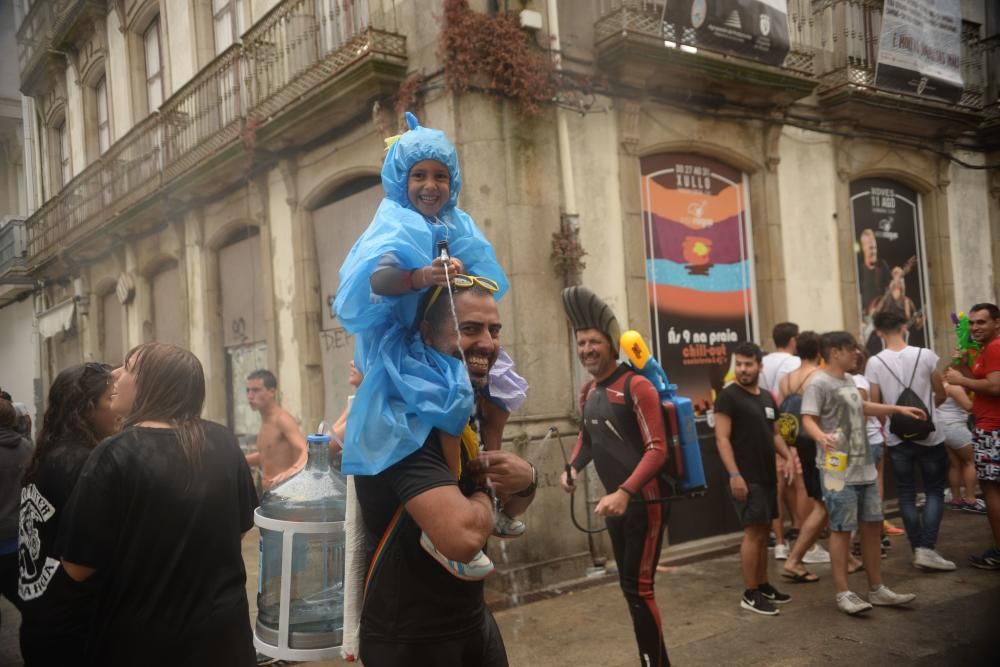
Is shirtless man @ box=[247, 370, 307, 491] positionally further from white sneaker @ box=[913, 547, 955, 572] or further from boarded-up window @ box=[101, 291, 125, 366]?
boarded-up window @ box=[101, 291, 125, 366]

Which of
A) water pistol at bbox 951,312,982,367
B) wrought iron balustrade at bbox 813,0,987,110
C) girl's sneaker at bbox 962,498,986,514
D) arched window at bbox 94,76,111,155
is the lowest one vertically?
girl's sneaker at bbox 962,498,986,514

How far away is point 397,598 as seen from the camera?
195 centimetres

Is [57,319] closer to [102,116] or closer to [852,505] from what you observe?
[102,116]

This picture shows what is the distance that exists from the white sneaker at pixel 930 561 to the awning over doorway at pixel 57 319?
16.4m

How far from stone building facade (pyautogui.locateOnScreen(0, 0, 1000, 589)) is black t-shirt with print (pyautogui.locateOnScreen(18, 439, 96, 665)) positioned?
4290 millimetres

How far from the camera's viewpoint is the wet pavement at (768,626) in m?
4.87

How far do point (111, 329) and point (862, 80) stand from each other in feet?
48.3

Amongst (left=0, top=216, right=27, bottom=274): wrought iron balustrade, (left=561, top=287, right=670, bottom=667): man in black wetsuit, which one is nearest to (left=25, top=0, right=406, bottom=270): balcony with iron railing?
(left=0, top=216, right=27, bottom=274): wrought iron balustrade

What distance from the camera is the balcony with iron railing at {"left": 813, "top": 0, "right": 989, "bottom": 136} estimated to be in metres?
10.1

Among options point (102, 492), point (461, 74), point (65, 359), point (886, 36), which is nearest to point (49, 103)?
point (65, 359)

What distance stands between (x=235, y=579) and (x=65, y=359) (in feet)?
56.7

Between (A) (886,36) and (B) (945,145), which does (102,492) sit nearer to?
(A) (886,36)

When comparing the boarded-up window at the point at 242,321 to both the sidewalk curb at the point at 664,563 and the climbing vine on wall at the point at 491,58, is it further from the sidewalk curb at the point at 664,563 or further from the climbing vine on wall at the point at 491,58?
the sidewalk curb at the point at 664,563

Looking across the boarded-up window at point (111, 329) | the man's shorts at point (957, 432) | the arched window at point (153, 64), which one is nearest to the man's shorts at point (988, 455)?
the man's shorts at point (957, 432)
